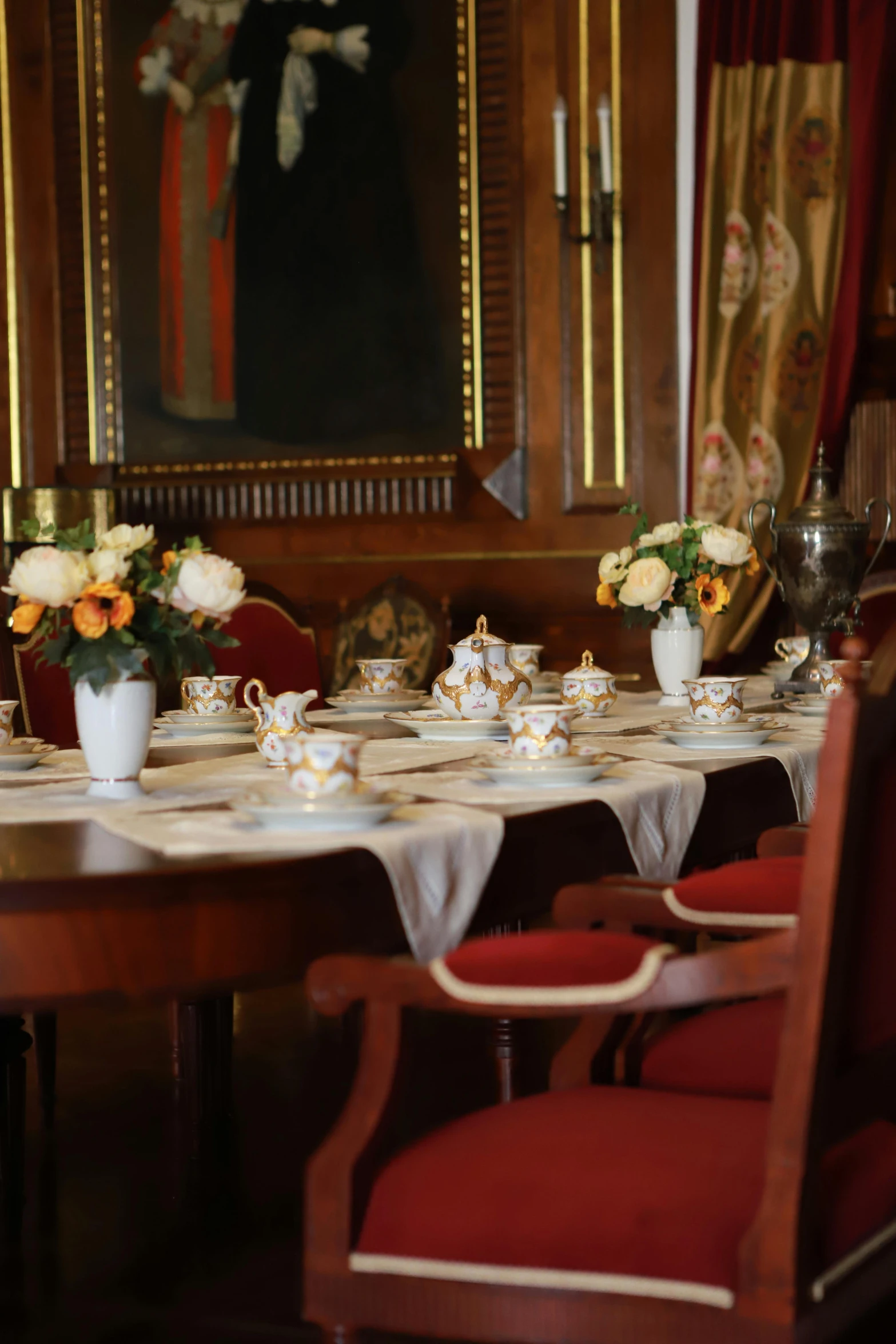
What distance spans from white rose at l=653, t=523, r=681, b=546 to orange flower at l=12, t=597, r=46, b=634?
5.11ft

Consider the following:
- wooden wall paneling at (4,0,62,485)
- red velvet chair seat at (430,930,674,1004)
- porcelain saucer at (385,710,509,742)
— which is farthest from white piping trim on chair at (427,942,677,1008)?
wooden wall paneling at (4,0,62,485)

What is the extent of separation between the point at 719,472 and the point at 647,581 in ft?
6.88

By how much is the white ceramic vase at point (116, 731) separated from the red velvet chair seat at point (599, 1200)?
706 mm

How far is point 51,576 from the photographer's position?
70.0 inches

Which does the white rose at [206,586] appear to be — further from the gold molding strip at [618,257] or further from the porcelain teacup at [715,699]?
the gold molding strip at [618,257]

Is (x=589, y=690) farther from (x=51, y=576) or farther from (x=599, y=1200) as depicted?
(x=599, y=1200)

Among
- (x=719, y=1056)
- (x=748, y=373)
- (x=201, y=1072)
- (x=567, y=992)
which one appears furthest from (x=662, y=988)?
(x=748, y=373)

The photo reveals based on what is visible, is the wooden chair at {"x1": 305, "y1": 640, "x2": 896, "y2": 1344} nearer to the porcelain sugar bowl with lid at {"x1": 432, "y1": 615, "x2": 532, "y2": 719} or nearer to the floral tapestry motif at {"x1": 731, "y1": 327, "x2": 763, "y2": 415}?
the porcelain sugar bowl with lid at {"x1": 432, "y1": 615, "x2": 532, "y2": 719}

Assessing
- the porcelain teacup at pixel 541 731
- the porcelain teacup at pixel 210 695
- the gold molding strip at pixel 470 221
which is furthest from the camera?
the gold molding strip at pixel 470 221

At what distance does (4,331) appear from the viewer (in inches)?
231

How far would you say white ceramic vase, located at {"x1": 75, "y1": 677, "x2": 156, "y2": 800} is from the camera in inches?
73.0

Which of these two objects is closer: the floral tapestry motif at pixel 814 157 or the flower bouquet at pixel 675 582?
the flower bouquet at pixel 675 582

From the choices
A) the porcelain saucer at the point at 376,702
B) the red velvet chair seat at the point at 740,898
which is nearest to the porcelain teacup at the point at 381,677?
the porcelain saucer at the point at 376,702

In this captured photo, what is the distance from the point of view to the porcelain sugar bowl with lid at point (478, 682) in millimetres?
2539
